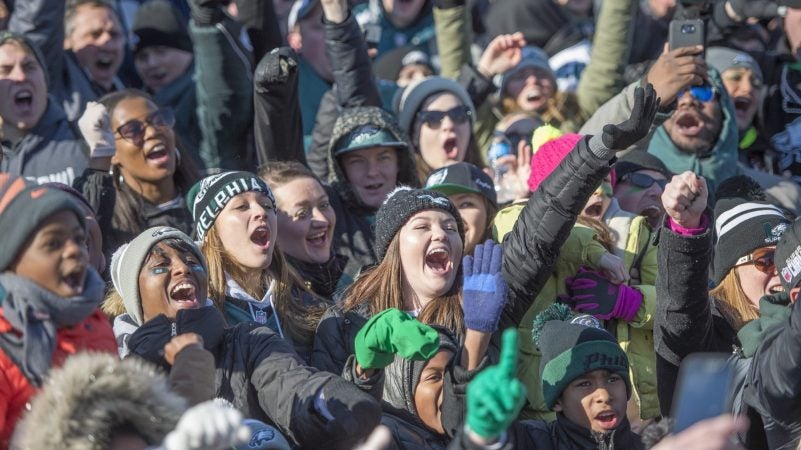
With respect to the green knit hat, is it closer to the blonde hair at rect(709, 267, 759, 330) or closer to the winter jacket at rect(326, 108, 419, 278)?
the blonde hair at rect(709, 267, 759, 330)

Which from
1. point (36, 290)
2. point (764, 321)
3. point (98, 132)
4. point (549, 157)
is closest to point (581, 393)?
point (764, 321)

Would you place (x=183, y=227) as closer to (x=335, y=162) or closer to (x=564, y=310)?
(x=335, y=162)

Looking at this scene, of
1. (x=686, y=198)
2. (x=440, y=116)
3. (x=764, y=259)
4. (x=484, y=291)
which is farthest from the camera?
(x=440, y=116)

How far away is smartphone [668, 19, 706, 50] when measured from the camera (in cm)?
771

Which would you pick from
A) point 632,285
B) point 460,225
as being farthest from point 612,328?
point 460,225

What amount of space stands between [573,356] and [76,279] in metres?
2.02

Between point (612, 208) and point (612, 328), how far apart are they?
32.1 inches

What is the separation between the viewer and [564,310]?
6.27 m

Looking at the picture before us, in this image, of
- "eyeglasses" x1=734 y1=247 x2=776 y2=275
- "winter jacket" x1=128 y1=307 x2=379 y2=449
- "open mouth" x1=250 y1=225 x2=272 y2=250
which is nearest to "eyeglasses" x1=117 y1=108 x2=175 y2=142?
"open mouth" x1=250 y1=225 x2=272 y2=250

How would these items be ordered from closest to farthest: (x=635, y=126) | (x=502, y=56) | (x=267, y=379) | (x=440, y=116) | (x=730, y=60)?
(x=267, y=379)
(x=635, y=126)
(x=440, y=116)
(x=502, y=56)
(x=730, y=60)

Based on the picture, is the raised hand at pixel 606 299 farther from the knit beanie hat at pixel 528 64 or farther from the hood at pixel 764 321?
the knit beanie hat at pixel 528 64

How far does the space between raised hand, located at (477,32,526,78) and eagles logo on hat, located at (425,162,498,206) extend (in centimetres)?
187

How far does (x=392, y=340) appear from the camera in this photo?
17.5 feet

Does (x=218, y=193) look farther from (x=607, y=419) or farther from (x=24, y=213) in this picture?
(x=24, y=213)
